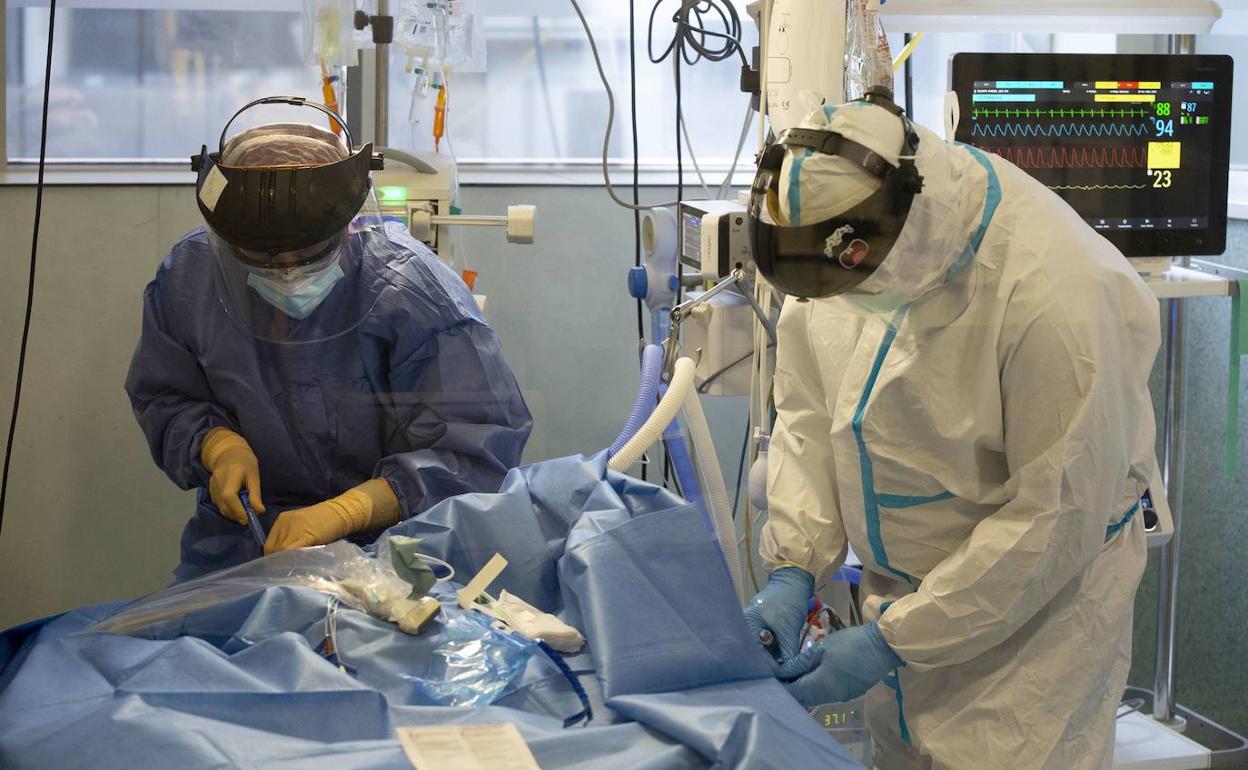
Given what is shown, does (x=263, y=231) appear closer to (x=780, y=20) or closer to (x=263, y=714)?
(x=263, y=714)

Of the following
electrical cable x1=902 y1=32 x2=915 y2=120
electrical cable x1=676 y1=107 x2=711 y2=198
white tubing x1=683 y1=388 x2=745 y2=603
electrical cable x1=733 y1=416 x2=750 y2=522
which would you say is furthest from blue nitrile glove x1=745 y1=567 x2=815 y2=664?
electrical cable x1=902 y1=32 x2=915 y2=120

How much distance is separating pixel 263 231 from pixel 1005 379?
33.9 inches

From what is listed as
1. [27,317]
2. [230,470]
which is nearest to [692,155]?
[230,470]

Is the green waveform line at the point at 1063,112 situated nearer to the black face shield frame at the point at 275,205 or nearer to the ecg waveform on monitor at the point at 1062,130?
the ecg waveform on monitor at the point at 1062,130

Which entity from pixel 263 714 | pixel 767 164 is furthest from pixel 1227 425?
pixel 263 714

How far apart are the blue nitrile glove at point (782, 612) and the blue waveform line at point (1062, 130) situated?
912mm

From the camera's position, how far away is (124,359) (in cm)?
179

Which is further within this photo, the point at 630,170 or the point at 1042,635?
the point at 630,170

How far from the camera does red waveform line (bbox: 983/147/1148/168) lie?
2.13 metres

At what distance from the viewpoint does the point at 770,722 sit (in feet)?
3.95

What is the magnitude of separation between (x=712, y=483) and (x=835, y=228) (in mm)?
576

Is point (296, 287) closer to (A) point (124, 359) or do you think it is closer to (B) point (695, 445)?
(A) point (124, 359)

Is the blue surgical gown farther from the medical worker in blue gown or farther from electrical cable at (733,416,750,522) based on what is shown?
electrical cable at (733,416,750,522)

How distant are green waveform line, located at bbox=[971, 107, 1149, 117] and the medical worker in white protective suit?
704 mm
